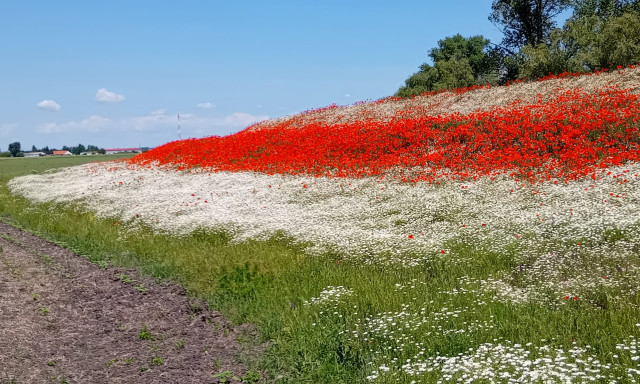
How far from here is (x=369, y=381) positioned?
7324mm

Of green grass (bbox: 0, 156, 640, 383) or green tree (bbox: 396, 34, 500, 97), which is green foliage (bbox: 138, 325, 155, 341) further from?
green tree (bbox: 396, 34, 500, 97)

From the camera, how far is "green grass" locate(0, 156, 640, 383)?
25.8ft

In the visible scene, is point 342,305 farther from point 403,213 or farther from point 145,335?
point 403,213

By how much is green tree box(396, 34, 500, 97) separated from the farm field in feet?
43.2

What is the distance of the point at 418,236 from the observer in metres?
13.7

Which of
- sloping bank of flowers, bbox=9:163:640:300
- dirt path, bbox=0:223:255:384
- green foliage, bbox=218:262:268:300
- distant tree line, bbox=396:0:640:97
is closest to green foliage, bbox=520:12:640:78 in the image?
distant tree line, bbox=396:0:640:97

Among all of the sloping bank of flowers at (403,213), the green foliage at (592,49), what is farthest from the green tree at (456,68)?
the sloping bank of flowers at (403,213)

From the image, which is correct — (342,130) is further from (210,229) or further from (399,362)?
(399,362)

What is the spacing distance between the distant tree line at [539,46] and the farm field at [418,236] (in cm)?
348

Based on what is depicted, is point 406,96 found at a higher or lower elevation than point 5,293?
higher

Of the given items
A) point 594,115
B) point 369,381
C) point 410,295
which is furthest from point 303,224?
point 594,115

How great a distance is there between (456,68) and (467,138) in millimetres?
23045

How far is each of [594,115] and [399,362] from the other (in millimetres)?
19794

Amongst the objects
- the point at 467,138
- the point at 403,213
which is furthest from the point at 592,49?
the point at 403,213
